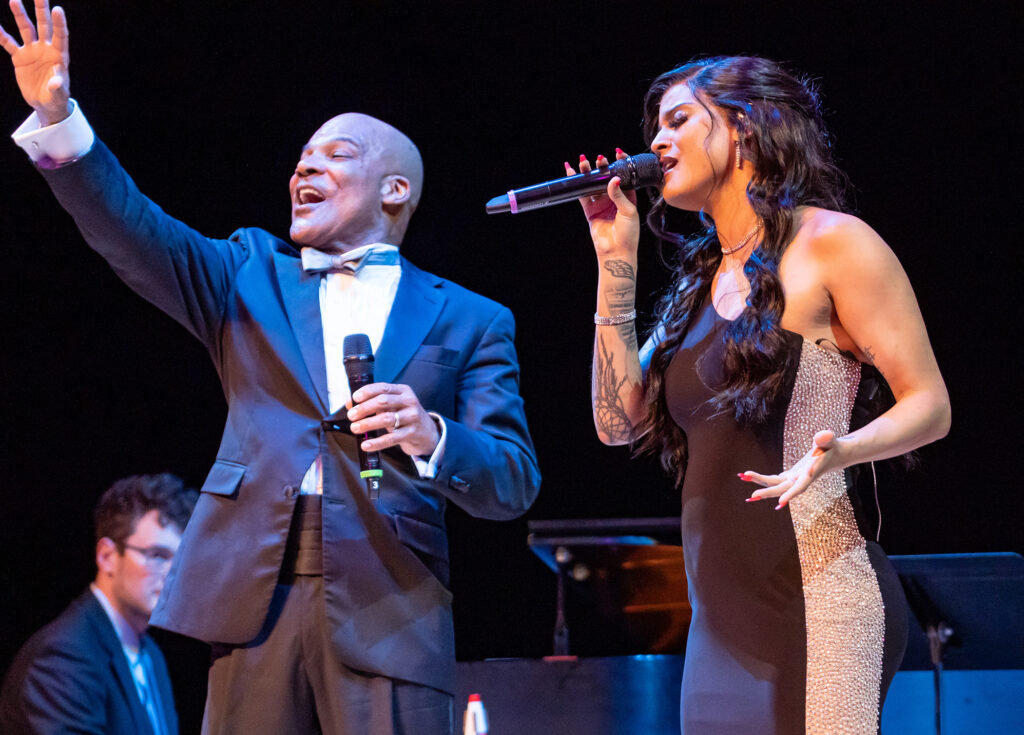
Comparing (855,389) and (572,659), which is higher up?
(855,389)

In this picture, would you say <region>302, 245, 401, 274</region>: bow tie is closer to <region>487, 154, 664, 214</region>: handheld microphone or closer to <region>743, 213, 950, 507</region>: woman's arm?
<region>487, 154, 664, 214</region>: handheld microphone

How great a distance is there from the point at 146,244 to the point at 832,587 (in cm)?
134

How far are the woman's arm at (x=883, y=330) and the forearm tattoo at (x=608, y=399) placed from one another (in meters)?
0.41

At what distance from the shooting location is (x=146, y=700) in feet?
10.4

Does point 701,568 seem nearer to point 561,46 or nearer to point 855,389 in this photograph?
point 855,389

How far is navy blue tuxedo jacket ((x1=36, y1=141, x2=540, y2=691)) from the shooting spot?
1.88 meters

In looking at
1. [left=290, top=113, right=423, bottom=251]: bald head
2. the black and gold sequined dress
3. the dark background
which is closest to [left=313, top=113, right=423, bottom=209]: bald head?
[left=290, top=113, right=423, bottom=251]: bald head

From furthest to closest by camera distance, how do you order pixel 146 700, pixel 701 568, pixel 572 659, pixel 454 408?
pixel 146 700 < pixel 572 659 < pixel 454 408 < pixel 701 568

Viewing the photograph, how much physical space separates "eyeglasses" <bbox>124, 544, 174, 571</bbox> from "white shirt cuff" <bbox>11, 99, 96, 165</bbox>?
5.71ft

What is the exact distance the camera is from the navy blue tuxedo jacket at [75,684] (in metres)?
2.89

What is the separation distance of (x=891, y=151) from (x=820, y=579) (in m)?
2.53

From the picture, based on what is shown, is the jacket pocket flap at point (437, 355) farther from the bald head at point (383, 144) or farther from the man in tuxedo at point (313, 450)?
the bald head at point (383, 144)

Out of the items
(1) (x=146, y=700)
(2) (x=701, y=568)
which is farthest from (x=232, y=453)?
(1) (x=146, y=700)

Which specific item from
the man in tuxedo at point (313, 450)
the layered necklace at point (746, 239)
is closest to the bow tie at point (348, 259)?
the man in tuxedo at point (313, 450)
